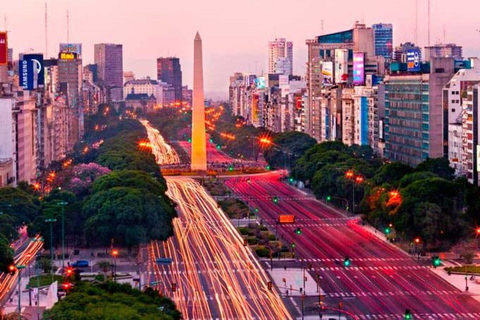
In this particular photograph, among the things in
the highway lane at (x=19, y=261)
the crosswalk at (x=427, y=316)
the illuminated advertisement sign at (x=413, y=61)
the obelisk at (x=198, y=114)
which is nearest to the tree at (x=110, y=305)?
the crosswalk at (x=427, y=316)

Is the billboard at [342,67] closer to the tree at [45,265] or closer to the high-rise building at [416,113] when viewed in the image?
the high-rise building at [416,113]

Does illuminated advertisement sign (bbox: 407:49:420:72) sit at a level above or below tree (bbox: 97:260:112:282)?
above

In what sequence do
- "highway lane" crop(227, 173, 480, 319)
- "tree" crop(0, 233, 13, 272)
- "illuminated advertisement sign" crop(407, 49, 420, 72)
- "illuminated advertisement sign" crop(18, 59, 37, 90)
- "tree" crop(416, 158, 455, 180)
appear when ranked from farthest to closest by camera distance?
1. "illuminated advertisement sign" crop(18, 59, 37, 90)
2. "illuminated advertisement sign" crop(407, 49, 420, 72)
3. "tree" crop(416, 158, 455, 180)
4. "tree" crop(0, 233, 13, 272)
5. "highway lane" crop(227, 173, 480, 319)

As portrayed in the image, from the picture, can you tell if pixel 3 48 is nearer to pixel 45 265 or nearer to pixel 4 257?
pixel 45 265

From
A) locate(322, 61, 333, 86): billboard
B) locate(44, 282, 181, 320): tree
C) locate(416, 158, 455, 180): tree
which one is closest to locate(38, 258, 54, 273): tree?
locate(44, 282, 181, 320): tree

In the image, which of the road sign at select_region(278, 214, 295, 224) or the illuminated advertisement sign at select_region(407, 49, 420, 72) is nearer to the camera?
the road sign at select_region(278, 214, 295, 224)

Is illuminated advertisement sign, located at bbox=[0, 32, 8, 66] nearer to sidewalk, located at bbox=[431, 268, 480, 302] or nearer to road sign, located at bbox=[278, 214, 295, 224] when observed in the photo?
road sign, located at bbox=[278, 214, 295, 224]

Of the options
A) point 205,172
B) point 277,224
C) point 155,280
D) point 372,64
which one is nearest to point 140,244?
point 155,280

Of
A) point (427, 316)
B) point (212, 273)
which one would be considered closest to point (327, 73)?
point (212, 273)
